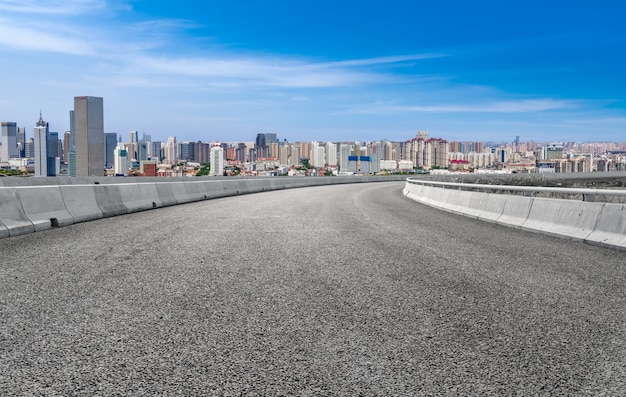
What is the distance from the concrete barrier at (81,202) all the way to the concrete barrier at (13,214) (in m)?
1.90

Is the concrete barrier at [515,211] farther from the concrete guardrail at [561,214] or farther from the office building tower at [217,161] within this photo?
the office building tower at [217,161]

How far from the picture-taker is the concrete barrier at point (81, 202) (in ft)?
45.0

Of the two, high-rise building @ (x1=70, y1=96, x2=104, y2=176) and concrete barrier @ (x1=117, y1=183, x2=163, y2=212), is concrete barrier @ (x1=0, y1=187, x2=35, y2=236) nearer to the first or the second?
concrete barrier @ (x1=117, y1=183, x2=163, y2=212)

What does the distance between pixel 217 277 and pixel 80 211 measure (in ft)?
27.8

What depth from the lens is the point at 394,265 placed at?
26.1ft

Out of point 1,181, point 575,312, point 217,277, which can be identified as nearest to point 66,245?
point 217,277

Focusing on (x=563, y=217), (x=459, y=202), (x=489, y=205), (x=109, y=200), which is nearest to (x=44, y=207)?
(x=109, y=200)

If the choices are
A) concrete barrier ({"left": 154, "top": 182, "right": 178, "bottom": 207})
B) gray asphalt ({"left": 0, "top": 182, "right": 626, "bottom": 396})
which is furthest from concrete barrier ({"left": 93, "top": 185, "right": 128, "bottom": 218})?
gray asphalt ({"left": 0, "top": 182, "right": 626, "bottom": 396})

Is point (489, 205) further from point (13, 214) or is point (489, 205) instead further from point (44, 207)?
point (13, 214)

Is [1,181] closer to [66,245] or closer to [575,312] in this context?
[66,245]

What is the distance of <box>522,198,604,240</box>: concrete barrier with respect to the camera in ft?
37.4

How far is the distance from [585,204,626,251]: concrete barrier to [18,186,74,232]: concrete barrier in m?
11.0

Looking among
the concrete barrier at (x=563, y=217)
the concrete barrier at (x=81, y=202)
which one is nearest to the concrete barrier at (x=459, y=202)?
the concrete barrier at (x=563, y=217)

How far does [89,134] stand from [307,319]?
70349mm
